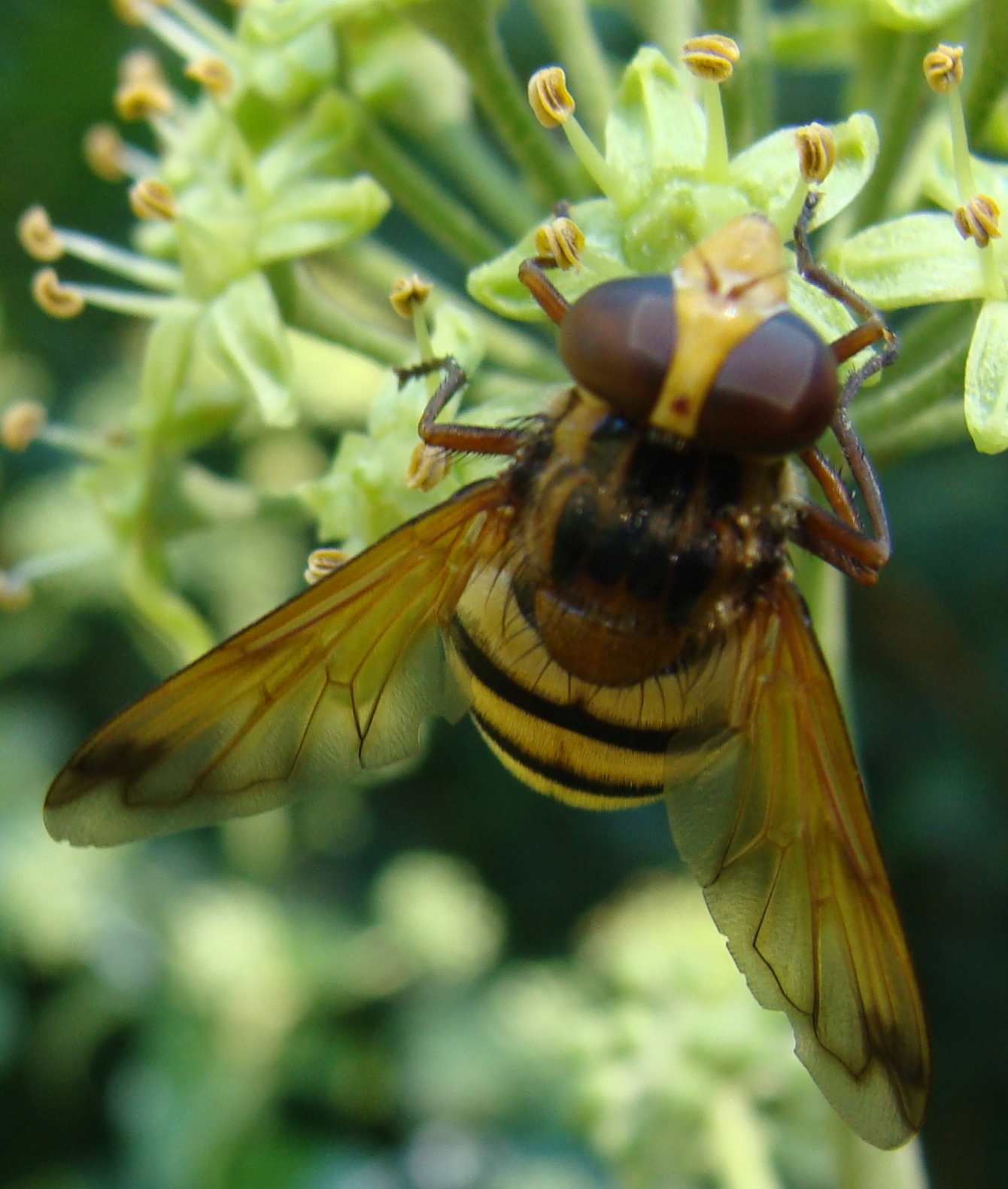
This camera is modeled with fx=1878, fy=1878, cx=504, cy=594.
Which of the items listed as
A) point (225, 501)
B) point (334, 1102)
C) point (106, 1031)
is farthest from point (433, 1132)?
point (225, 501)

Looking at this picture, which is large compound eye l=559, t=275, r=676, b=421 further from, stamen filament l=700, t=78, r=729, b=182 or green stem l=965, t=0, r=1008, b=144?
green stem l=965, t=0, r=1008, b=144

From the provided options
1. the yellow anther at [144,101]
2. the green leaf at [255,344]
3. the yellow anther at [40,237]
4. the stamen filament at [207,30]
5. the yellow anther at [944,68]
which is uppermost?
the stamen filament at [207,30]

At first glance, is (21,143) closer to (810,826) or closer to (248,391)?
(248,391)

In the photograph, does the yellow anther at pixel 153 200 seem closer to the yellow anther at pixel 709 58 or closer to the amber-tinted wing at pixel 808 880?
the yellow anther at pixel 709 58

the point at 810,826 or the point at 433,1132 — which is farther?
the point at 433,1132

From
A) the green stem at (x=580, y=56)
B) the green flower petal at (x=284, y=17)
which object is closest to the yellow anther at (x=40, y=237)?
the green flower petal at (x=284, y=17)

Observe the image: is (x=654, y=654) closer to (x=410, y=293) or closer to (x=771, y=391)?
(x=771, y=391)

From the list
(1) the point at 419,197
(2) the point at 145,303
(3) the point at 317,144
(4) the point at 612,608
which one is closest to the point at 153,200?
(2) the point at 145,303
